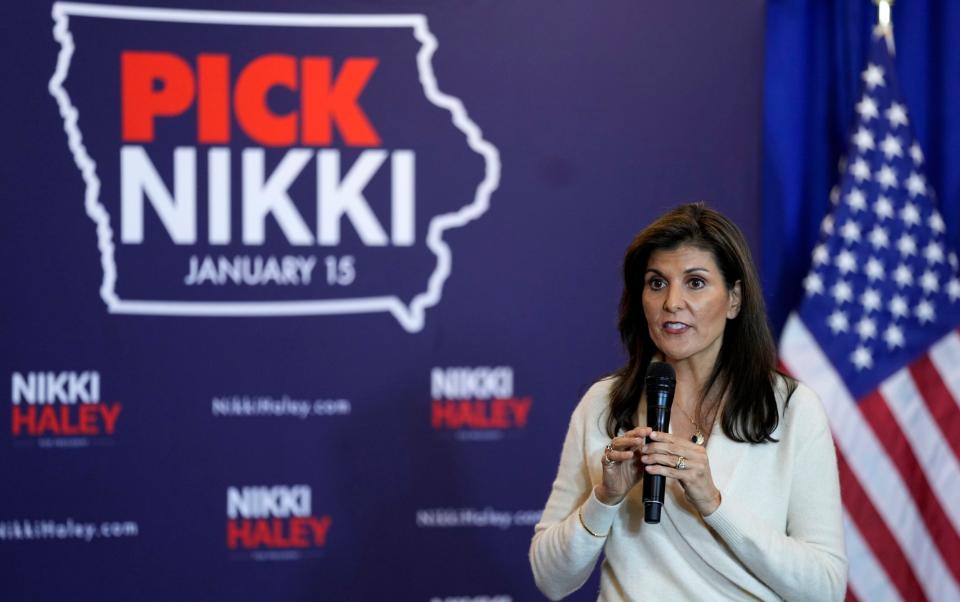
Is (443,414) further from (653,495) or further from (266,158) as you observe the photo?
(653,495)

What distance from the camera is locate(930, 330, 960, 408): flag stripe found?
10.9 ft

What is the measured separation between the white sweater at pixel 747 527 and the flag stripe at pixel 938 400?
5.33ft

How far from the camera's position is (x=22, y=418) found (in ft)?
10.4

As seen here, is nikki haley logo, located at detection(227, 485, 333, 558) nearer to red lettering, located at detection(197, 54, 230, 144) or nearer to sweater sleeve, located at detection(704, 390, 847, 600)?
red lettering, located at detection(197, 54, 230, 144)

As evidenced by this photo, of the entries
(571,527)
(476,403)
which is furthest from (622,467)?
(476,403)

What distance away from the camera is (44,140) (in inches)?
125

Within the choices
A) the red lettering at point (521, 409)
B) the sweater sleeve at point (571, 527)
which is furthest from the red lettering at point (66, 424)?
the sweater sleeve at point (571, 527)

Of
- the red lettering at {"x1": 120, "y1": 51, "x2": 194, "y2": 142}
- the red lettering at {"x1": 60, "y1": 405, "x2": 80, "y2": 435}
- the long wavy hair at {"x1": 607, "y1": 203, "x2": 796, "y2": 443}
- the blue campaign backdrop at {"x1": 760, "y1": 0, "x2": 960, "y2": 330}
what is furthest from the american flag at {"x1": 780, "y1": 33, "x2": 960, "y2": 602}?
the red lettering at {"x1": 60, "y1": 405, "x2": 80, "y2": 435}

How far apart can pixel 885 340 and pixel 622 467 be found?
6.27 feet

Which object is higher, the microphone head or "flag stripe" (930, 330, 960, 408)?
the microphone head

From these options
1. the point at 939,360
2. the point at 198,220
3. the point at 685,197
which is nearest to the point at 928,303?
the point at 939,360

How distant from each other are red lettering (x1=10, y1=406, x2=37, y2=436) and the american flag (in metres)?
2.30

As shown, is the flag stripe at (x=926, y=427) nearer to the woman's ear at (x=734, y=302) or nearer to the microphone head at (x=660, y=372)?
the woman's ear at (x=734, y=302)

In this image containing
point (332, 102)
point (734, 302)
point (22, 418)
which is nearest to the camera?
point (734, 302)
